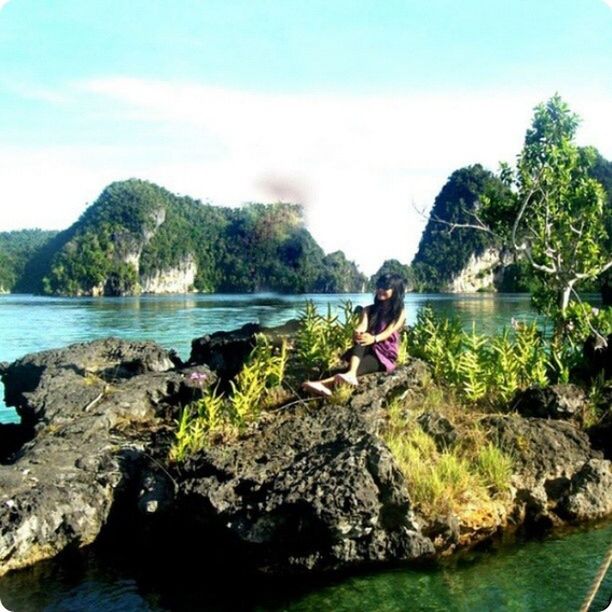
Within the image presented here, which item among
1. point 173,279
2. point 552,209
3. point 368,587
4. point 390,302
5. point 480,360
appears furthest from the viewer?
point 173,279

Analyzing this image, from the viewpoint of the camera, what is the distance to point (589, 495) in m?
5.35

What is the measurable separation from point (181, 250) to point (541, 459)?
6634 cm

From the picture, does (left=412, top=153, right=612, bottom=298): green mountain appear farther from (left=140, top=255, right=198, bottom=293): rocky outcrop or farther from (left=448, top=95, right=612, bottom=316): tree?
(left=140, top=255, right=198, bottom=293): rocky outcrop

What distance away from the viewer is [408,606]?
4.12 m

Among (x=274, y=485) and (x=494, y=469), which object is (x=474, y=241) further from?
(x=274, y=485)

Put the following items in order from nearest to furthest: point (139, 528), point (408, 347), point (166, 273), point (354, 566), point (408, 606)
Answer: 1. point (408, 606)
2. point (354, 566)
3. point (139, 528)
4. point (408, 347)
5. point (166, 273)

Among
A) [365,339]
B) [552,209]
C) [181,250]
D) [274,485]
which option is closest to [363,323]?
[365,339]

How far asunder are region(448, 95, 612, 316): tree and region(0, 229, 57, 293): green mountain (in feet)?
181

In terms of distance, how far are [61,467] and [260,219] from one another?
44239 mm

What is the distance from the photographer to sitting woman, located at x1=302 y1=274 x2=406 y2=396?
6.40m

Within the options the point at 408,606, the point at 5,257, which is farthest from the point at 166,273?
the point at 408,606

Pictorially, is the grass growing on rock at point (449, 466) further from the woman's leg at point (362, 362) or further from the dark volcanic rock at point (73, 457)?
the dark volcanic rock at point (73, 457)

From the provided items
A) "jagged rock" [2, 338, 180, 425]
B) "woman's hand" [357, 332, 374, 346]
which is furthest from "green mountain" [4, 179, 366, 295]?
"woman's hand" [357, 332, 374, 346]

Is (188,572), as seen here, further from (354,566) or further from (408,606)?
(408,606)
